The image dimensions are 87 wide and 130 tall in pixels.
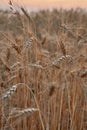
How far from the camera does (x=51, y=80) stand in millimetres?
2299

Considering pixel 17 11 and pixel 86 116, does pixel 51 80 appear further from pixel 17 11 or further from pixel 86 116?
pixel 17 11

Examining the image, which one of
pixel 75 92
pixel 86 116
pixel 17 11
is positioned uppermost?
pixel 17 11

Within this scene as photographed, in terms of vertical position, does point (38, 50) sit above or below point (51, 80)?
above

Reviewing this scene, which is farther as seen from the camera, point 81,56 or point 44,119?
point 81,56

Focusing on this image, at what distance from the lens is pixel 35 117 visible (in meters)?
2.17

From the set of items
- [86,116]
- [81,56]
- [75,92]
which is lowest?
[86,116]

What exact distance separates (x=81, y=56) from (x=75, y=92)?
12.0 inches

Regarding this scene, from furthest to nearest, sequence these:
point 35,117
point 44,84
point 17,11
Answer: point 44,84, point 35,117, point 17,11

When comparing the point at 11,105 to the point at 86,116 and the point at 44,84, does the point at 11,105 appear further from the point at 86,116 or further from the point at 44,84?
the point at 86,116

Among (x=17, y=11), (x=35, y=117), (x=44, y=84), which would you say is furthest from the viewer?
(x=44, y=84)

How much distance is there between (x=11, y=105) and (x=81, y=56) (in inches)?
20.8

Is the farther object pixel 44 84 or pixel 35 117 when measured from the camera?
pixel 44 84

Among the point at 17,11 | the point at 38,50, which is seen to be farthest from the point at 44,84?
the point at 17,11

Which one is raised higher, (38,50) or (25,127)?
(38,50)
